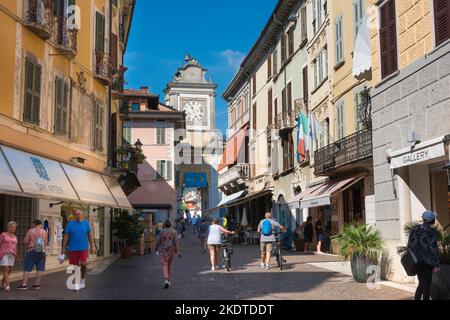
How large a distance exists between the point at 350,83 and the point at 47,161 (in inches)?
451

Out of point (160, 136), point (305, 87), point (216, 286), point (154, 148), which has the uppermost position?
point (160, 136)

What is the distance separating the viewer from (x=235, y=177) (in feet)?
147

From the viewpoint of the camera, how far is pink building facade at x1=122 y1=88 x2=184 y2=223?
47969mm

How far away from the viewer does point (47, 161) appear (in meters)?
16.7

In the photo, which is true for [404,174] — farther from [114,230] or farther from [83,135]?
[114,230]

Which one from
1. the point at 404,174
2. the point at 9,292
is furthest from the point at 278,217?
the point at 9,292

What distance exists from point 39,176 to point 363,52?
31.7 feet

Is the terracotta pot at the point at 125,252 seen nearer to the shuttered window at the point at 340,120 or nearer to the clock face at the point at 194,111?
the shuttered window at the point at 340,120

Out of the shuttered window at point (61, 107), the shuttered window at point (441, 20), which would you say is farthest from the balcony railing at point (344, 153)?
the shuttered window at point (61, 107)

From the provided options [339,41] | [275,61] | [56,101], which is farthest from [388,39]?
[275,61]

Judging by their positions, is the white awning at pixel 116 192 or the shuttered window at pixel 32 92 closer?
the shuttered window at pixel 32 92

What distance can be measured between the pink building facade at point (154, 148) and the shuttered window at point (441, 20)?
37437mm

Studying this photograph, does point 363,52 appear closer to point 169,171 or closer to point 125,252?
point 125,252

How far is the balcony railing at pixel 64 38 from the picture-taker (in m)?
18.2
